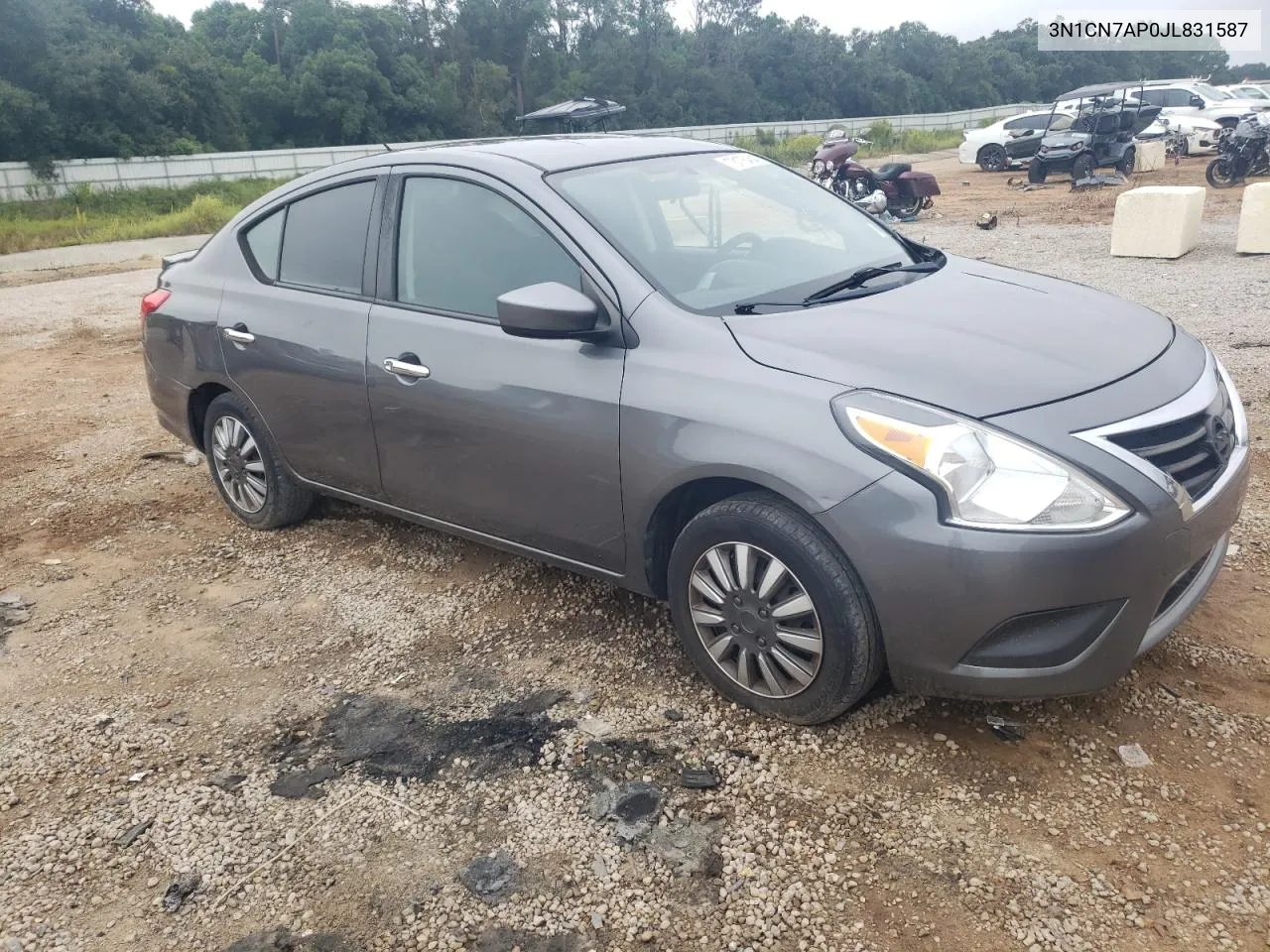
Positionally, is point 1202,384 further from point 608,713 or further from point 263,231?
point 263,231

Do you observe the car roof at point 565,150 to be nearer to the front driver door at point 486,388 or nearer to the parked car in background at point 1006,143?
the front driver door at point 486,388

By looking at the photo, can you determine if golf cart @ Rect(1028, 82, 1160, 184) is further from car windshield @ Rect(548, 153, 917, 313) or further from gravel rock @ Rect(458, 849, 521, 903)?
gravel rock @ Rect(458, 849, 521, 903)

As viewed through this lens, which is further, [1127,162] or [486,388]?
[1127,162]

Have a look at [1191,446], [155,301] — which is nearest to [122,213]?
[155,301]

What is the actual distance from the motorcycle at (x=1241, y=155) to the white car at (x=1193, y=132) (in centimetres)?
639

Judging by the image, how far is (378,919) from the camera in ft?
8.44

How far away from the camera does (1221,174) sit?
18.7 meters

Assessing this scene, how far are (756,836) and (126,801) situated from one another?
1.86 m

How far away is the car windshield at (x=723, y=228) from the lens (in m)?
3.53

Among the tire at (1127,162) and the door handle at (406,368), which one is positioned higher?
the door handle at (406,368)

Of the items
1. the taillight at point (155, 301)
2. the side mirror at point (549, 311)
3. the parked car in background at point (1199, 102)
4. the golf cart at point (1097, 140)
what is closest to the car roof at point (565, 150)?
the side mirror at point (549, 311)

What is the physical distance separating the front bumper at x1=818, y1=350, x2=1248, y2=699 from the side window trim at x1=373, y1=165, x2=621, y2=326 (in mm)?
1128

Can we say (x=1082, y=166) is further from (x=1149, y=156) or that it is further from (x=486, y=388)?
(x=486, y=388)

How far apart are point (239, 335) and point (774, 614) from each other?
2.84m
